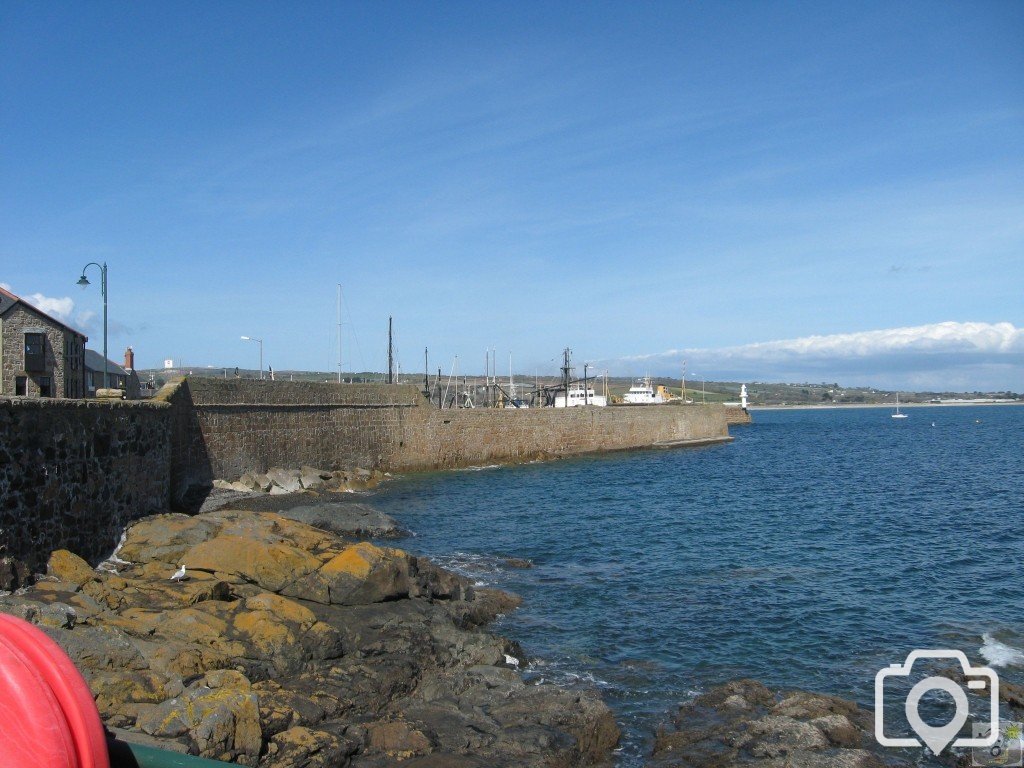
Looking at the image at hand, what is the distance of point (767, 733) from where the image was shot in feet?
33.2

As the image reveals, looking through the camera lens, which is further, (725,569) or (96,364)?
(96,364)

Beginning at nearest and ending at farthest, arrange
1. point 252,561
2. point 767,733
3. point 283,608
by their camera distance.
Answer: point 767,733, point 283,608, point 252,561

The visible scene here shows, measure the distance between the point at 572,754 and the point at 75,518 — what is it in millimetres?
9607

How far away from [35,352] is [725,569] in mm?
20107

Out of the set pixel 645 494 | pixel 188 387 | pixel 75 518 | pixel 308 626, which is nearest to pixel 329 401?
pixel 188 387

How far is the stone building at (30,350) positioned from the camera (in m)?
22.2

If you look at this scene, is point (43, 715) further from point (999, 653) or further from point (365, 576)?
point (999, 653)

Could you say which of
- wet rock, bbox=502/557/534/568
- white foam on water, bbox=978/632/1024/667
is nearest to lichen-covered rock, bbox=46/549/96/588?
wet rock, bbox=502/557/534/568

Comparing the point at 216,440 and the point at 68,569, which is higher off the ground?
the point at 216,440

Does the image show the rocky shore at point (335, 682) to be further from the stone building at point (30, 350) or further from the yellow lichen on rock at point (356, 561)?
the stone building at point (30, 350)

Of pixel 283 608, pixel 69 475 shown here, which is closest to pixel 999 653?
pixel 283 608

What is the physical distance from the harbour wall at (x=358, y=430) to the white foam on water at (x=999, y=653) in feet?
71.7

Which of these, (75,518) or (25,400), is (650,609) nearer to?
(75,518)

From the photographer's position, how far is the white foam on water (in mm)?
13125
